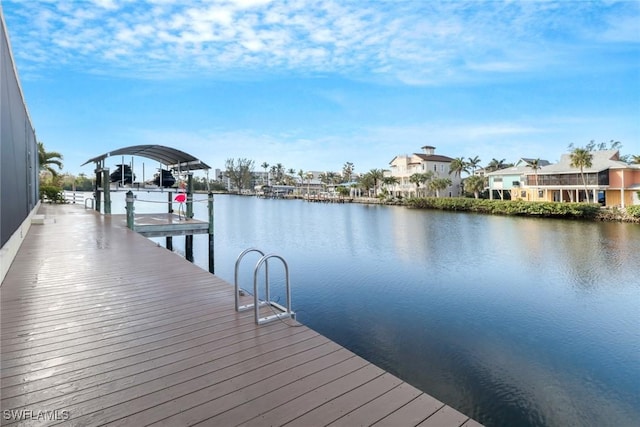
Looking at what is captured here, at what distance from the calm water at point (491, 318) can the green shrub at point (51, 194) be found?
15.2m

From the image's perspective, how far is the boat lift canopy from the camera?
499 inches

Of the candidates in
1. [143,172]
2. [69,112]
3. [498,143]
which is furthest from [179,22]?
[498,143]

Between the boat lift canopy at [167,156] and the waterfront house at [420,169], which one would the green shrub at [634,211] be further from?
the boat lift canopy at [167,156]

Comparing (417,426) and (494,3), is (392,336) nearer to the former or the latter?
(417,426)

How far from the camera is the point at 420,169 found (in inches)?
2197

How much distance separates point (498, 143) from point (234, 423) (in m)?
66.7

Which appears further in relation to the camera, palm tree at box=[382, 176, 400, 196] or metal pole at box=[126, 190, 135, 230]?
palm tree at box=[382, 176, 400, 196]

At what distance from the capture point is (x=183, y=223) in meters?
11.5

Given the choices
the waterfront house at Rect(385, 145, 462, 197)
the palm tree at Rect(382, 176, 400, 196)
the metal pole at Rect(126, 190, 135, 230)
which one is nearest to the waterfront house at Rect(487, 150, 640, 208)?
the waterfront house at Rect(385, 145, 462, 197)

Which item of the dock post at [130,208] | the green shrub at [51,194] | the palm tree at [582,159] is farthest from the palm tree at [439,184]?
the dock post at [130,208]

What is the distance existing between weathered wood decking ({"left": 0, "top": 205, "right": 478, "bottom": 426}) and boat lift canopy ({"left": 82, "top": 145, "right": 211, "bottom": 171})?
8.61 metres

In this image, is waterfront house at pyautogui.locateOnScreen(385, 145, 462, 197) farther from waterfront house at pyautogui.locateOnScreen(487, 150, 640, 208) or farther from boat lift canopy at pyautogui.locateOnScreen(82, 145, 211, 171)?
boat lift canopy at pyautogui.locateOnScreen(82, 145, 211, 171)

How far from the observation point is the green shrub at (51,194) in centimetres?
2450

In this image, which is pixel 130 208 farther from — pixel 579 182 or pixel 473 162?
pixel 473 162
